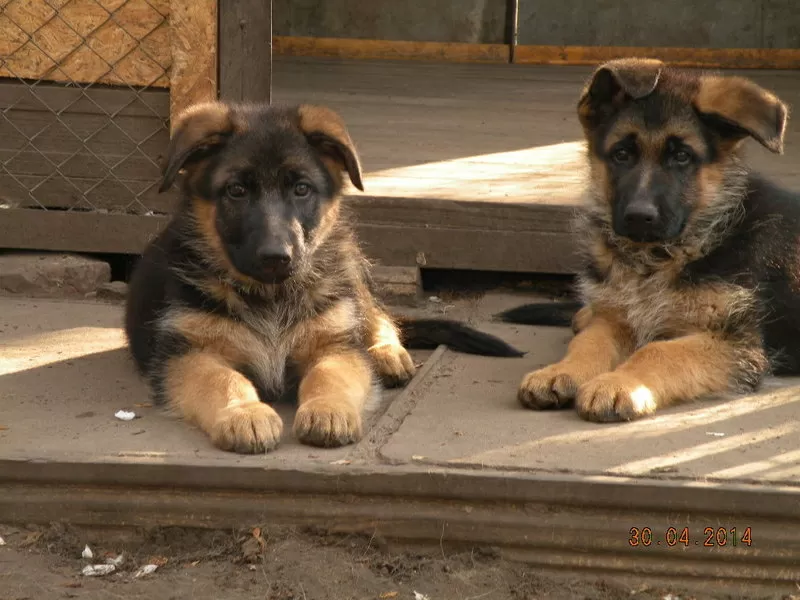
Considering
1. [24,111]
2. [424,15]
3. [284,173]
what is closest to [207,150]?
[284,173]

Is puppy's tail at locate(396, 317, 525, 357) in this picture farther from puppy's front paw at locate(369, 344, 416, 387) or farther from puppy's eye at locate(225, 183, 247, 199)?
puppy's eye at locate(225, 183, 247, 199)

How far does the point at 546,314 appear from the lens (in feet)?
19.0

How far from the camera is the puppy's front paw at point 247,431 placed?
3.88 m

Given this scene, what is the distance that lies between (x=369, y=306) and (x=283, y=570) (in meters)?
1.80

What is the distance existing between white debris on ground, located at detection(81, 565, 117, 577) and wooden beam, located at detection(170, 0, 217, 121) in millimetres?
3023

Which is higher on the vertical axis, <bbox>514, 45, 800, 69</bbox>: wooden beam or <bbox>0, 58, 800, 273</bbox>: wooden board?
<bbox>514, 45, 800, 69</bbox>: wooden beam

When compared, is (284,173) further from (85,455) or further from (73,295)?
(73,295)

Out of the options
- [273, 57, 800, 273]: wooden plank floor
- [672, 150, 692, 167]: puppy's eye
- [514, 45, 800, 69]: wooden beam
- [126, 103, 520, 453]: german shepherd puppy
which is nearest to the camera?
[126, 103, 520, 453]: german shepherd puppy

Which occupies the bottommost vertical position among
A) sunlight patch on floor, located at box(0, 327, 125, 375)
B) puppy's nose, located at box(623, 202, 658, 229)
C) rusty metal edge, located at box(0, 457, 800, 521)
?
sunlight patch on floor, located at box(0, 327, 125, 375)

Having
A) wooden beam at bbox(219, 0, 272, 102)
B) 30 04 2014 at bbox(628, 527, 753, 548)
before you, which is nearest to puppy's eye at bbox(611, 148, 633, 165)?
30 04 2014 at bbox(628, 527, 753, 548)

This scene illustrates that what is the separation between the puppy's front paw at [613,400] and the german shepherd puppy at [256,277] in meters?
0.77

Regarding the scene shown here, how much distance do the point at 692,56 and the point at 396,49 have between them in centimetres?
308

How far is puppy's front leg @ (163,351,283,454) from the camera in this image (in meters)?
3.90

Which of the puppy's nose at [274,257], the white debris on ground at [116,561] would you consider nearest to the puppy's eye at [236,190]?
the puppy's nose at [274,257]
